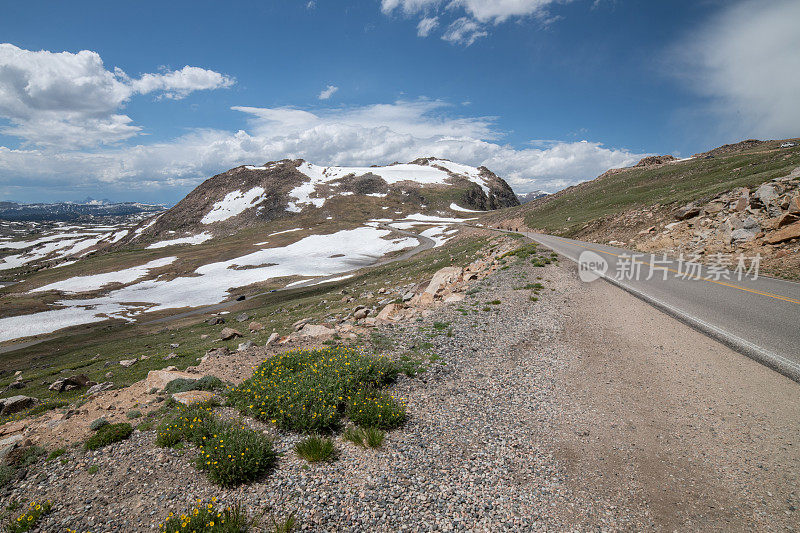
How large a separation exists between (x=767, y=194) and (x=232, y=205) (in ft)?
599

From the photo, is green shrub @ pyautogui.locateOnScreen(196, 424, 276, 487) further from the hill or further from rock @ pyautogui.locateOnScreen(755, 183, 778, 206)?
rock @ pyautogui.locateOnScreen(755, 183, 778, 206)

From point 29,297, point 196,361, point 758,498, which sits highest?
point 758,498

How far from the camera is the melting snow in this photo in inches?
6230

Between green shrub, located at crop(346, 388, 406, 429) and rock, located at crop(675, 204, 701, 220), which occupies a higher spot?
rock, located at crop(675, 204, 701, 220)

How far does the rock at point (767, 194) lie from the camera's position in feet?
75.4

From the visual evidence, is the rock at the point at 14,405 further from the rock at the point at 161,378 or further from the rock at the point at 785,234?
the rock at the point at 785,234

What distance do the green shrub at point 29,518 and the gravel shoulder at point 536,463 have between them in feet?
0.58

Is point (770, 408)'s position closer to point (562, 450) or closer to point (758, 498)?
point (758, 498)

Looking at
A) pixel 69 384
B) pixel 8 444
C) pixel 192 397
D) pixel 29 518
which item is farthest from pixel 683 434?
pixel 69 384

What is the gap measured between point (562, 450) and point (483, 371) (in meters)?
3.74

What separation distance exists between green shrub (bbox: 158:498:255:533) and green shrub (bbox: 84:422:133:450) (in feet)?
11.2

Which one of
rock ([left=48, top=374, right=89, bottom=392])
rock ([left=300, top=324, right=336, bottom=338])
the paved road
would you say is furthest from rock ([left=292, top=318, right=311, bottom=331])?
the paved road

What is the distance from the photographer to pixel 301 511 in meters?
5.69

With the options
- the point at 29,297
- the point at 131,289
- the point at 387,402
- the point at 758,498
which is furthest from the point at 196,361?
the point at 29,297
